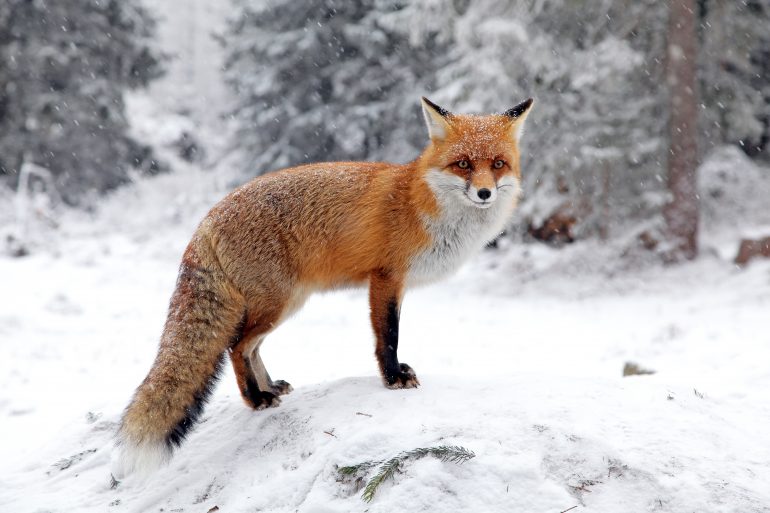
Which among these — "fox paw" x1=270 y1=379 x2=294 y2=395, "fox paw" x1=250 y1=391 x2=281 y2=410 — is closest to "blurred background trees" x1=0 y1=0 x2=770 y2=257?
"fox paw" x1=270 y1=379 x2=294 y2=395

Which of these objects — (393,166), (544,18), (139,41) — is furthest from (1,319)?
(139,41)

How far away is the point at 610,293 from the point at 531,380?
336 inches

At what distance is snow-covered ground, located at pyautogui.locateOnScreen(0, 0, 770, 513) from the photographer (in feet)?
10.2

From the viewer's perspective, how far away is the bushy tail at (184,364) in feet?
11.3

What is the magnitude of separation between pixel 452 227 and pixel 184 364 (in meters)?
1.96

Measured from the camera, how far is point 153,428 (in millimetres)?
3467

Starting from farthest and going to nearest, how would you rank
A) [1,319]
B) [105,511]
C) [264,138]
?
[264,138]
[1,319]
[105,511]

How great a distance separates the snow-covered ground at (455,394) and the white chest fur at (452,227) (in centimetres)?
82

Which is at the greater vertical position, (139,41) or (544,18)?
(139,41)

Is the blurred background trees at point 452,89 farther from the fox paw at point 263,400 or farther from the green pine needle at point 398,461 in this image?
the green pine needle at point 398,461

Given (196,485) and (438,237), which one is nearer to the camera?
(196,485)

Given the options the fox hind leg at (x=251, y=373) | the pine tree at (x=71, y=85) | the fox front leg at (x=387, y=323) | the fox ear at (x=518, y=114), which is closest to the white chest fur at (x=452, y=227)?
the fox front leg at (x=387, y=323)

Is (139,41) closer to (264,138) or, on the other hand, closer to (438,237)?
(264,138)

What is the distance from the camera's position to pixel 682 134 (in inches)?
476
